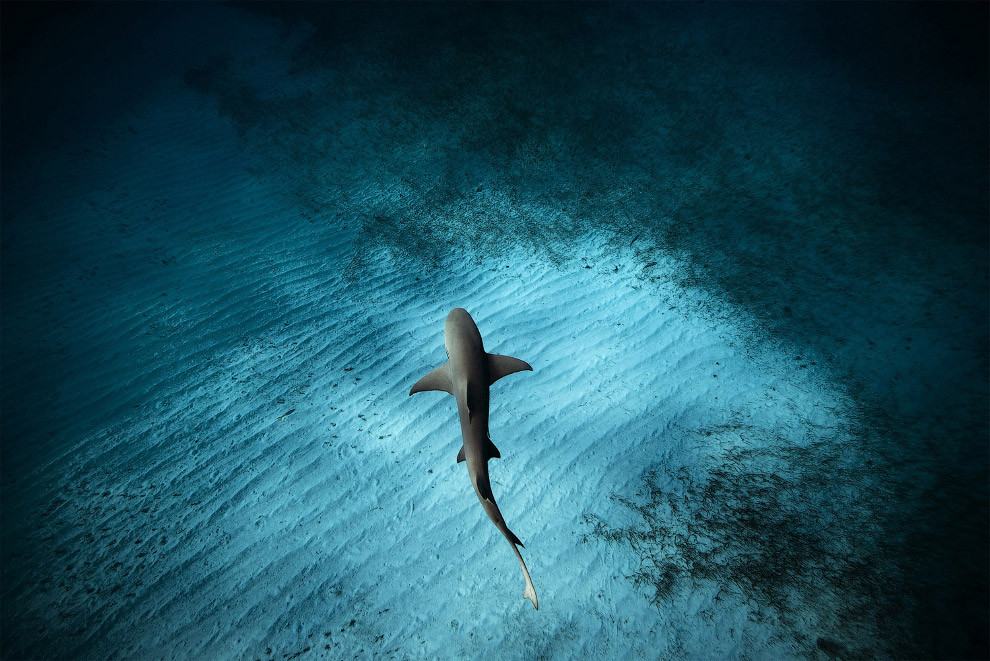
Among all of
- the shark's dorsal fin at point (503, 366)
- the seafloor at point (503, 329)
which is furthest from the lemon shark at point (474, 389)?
the seafloor at point (503, 329)

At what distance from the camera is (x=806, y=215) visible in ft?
17.8

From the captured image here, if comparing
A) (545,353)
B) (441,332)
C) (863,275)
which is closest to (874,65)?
(863,275)

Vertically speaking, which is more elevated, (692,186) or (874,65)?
(874,65)

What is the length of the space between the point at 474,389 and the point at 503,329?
7.16 ft

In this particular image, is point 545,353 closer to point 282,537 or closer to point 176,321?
point 282,537

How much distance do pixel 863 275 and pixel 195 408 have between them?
287 inches

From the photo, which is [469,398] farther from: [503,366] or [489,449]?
[503,366]

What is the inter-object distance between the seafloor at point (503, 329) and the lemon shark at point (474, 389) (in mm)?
1127

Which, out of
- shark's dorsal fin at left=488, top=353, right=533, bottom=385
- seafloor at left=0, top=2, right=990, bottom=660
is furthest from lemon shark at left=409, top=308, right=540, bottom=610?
seafloor at left=0, top=2, right=990, bottom=660

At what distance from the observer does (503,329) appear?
464cm

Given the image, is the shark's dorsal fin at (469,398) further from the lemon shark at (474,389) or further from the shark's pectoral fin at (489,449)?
the shark's pectoral fin at (489,449)

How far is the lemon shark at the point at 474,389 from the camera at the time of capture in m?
2.33

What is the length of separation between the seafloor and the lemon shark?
1127 millimetres

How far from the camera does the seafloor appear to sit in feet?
9.62
